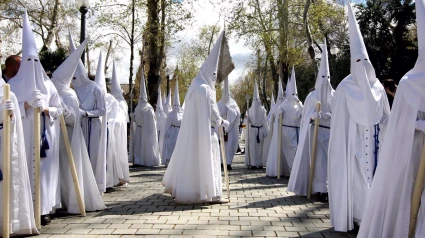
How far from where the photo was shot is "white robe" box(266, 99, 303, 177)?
37.7 ft

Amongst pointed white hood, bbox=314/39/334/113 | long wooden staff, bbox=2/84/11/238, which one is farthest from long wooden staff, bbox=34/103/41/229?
pointed white hood, bbox=314/39/334/113

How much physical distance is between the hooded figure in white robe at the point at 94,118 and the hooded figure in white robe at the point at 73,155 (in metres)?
0.98

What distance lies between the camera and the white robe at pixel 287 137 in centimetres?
1148

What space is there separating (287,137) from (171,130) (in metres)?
4.82

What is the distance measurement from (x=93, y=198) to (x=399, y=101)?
4.72m

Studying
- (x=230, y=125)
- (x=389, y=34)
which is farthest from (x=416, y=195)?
(x=389, y=34)

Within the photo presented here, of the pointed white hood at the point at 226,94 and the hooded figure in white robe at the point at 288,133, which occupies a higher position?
the pointed white hood at the point at 226,94

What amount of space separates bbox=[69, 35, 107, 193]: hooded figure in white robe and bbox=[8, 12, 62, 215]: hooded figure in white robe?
1763 millimetres

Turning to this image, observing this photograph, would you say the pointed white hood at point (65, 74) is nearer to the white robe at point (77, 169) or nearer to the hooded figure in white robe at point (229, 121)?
the white robe at point (77, 169)

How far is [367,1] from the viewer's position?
2775 cm

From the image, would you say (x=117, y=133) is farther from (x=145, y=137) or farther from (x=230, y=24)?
(x=230, y=24)

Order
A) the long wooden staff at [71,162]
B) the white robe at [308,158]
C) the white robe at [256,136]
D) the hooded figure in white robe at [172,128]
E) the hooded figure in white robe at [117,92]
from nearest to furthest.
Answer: the long wooden staff at [71,162] → the white robe at [308,158] → the hooded figure in white robe at [117,92] → the white robe at [256,136] → the hooded figure in white robe at [172,128]

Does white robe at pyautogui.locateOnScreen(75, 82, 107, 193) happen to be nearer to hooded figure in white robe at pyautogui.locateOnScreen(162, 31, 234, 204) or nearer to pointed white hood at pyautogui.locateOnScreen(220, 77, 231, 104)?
hooded figure in white robe at pyautogui.locateOnScreen(162, 31, 234, 204)

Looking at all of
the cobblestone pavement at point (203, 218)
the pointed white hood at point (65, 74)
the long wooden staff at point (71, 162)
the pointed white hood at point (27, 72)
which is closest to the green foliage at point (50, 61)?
the cobblestone pavement at point (203, 218)
